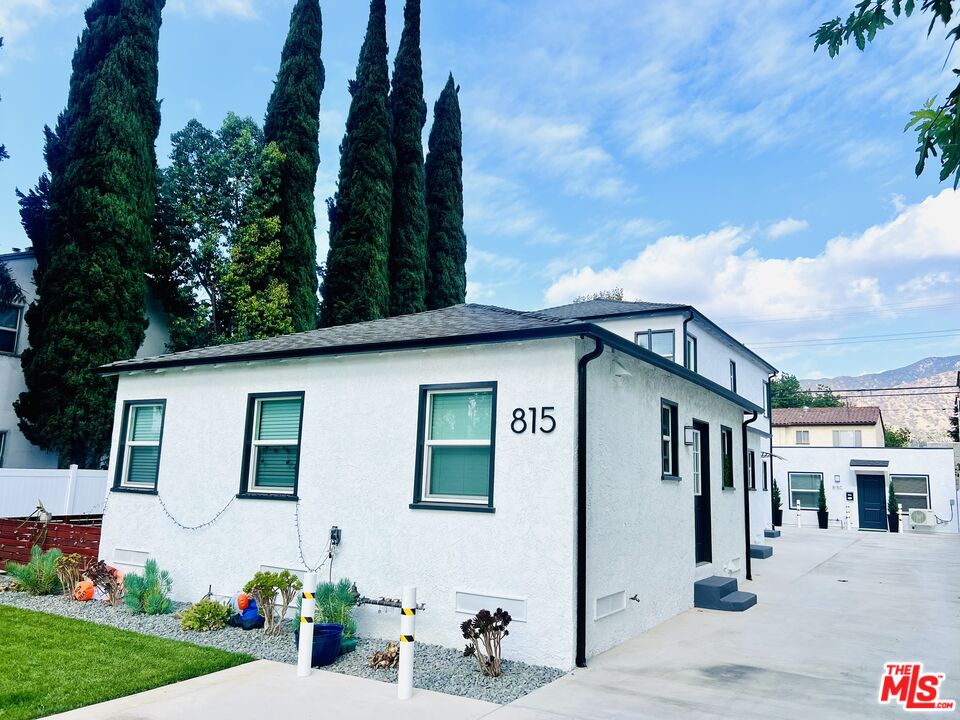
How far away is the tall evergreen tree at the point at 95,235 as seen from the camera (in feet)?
53.5

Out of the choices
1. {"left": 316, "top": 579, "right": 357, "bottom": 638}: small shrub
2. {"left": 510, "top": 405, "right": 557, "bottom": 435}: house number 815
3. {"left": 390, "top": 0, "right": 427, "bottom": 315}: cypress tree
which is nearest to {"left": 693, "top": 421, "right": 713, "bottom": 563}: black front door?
{"left": 510, "top": 405, "right": 557, "bottom": 435}: house number 815

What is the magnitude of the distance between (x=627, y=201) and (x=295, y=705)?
23.3 metres

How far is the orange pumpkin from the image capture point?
904cm

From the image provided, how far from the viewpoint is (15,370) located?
681 inches

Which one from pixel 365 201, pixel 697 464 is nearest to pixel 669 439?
pixel 697 464

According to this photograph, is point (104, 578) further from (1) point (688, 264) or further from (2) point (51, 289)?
(1) point (688, 264)

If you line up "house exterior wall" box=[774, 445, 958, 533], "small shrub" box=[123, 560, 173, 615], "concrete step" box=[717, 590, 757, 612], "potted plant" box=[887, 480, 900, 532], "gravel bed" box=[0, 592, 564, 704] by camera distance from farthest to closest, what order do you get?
1. "house exterior wall" box=[774, 445, 958, 533]
2. "potted plant" box=[887, 480, 900, 532]
3. "concrete step" box=[717, 590, 757, 612]
4. "small shrub" box=[123, 560, 173, 615]
5. "gravel bed" box=[0, 592, 564, 704]

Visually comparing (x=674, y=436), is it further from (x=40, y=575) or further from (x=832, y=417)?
(x=832, y=417)

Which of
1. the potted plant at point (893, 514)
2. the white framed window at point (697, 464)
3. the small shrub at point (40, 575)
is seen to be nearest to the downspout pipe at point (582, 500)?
the white framed window at point (697, 464)

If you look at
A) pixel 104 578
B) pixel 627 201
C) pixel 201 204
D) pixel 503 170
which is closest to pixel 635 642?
pixel 104 578

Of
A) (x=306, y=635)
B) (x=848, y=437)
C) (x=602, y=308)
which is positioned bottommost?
(x=306, y=635)

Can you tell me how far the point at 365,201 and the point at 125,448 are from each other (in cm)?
1547

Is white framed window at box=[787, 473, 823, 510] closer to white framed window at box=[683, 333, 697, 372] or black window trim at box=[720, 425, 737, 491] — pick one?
white framed window at box=[683, 333, 697, 372]

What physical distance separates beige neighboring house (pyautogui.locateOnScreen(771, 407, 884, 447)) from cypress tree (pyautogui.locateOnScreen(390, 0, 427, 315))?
22.3 m
